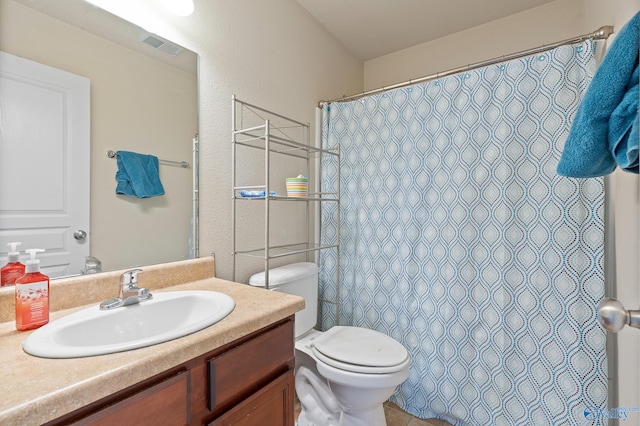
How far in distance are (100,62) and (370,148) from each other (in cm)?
136

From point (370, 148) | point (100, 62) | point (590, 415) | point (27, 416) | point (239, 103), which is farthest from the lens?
point (370, 148)

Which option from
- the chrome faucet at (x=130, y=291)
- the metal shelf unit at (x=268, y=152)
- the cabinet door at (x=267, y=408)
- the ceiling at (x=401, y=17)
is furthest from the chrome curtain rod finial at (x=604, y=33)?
the chrome faucet at (x=130, y=291)

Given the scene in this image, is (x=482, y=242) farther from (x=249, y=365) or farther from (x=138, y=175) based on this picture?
(x=138, y=175)

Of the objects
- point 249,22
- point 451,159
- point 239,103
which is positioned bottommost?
point 451,159

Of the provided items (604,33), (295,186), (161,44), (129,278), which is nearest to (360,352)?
(295,186)

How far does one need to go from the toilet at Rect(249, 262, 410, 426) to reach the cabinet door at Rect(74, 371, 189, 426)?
2.42ft

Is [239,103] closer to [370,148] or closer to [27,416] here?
[370,148]

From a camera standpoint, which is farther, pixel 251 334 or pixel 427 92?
pixel 427 92

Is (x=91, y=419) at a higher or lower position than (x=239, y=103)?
lower

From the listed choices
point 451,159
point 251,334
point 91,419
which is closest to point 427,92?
point 451,159

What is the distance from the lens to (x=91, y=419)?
1.66 feet

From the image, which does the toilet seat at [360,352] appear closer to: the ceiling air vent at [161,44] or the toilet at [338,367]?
the toilet at [338,367]

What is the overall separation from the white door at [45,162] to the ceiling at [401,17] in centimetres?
149

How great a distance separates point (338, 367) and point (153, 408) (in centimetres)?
80
